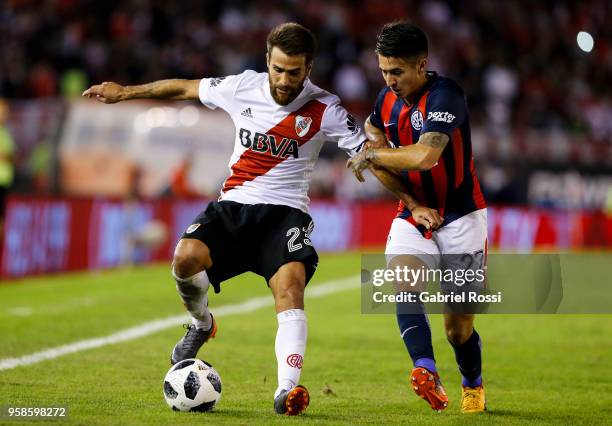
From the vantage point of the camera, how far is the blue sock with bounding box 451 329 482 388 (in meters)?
6.77

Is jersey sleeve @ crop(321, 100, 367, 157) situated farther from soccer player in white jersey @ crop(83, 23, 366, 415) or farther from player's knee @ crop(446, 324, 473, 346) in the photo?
player's knee @ crop(446, 324, 473, 346)

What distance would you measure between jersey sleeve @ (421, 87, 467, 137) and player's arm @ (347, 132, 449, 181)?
52 millimetres

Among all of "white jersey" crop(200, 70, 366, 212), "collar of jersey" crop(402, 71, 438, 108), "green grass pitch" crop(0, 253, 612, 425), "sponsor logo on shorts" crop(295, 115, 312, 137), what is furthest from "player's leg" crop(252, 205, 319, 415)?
"collar of jersey" crop(402, 71, 438, 108)

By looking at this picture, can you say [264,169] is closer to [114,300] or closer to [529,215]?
[114,300]

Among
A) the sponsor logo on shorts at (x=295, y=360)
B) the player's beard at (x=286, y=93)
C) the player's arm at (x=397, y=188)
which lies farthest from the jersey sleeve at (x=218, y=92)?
the sponsor logo on shorts at (x=295, y=360)

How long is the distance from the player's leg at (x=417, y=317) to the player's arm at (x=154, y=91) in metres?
1.50

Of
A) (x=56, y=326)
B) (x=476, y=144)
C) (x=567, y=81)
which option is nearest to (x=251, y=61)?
(x=476, y=144)

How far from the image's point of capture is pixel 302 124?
6.77 metres

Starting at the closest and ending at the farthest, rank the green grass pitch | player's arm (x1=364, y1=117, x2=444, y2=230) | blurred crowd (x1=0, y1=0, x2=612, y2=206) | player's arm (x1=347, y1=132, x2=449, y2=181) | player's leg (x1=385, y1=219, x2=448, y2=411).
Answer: player's leg (x1=385, y1=219, x2=448, y2=411)
player's arm (x1=347, y1=132, x2=449, y2=181)
the green grass pitch
player's arm (x1=364, y1=117, x2=444, y2=230)
blurred crowd (x1=0, y1=0, x2=612, y2=206)

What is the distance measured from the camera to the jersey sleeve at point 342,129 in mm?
6673

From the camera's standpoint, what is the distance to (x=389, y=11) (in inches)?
1163

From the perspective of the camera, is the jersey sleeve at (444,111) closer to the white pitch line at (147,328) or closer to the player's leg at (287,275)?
the player's leg at (287,275)

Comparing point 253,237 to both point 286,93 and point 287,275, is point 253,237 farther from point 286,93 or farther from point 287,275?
point 286,93

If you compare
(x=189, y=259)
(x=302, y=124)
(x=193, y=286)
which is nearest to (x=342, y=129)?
(x=302, y=124)
